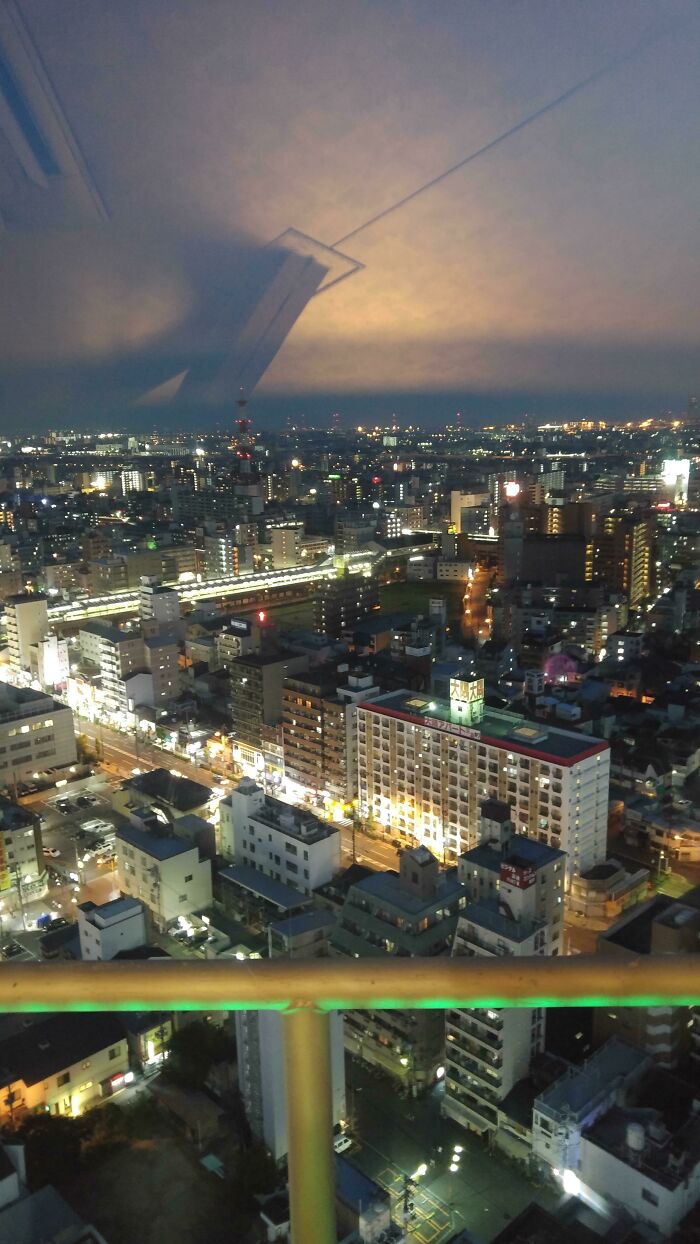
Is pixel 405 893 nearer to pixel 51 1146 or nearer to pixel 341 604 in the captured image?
pixel 51 1146

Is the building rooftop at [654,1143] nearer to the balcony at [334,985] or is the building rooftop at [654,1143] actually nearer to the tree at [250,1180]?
the tree at [250,1180]

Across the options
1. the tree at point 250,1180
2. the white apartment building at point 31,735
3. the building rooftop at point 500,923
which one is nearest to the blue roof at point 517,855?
the building rooftop at point 500,923

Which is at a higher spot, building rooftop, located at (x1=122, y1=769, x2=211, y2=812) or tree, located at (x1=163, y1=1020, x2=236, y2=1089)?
building rooftop, located at (x1=122, y1=769, x2=211, y2=812)

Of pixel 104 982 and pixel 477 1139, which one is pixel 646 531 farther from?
pixel 104 982

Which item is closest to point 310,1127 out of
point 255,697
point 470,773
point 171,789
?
point 470,773

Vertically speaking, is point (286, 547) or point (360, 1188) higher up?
point (286, 547)

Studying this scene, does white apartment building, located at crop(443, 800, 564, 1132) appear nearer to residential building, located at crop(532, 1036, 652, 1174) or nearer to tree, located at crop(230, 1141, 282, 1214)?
residential building, located at crop(532, 1036, 652, 1174)

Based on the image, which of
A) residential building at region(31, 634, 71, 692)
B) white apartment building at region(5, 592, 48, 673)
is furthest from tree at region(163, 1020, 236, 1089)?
white apartment building at region(5, 592, 48, 673)

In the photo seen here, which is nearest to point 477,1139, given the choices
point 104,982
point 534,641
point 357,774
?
point 357,774
